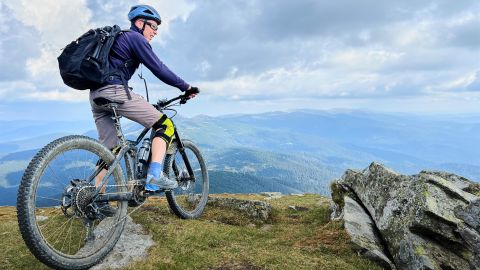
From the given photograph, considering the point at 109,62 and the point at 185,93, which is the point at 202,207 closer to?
the point at 185,93

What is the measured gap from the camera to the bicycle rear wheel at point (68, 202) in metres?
6.53

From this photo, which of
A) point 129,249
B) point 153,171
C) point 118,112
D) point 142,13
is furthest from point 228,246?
point 142,13

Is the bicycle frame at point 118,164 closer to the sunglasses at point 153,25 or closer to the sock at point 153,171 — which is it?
the sock at point 153,171

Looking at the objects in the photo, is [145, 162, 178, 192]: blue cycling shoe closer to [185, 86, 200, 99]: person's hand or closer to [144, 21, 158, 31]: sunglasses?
[185, 86, 200, 99]: person's hand

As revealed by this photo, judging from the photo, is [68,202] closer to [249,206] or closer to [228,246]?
[228,246]

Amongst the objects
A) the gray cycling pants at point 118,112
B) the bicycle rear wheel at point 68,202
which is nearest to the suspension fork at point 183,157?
the gray cycling pants at point 118,112

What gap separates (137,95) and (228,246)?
4593 mm

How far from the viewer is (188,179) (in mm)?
12547

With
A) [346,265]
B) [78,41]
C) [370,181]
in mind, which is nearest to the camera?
[78,41]

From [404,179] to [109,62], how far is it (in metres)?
8.31

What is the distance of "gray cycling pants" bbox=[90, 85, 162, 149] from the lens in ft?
28.1

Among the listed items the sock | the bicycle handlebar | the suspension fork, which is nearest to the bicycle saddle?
the sock

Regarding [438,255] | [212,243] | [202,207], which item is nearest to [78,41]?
[212,243]

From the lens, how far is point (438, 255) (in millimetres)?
8430
